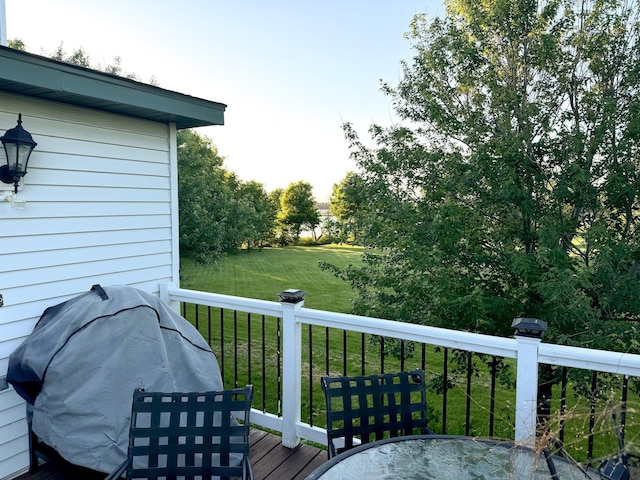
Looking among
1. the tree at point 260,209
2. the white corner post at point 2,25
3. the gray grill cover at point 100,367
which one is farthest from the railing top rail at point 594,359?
the tree at point 260,209

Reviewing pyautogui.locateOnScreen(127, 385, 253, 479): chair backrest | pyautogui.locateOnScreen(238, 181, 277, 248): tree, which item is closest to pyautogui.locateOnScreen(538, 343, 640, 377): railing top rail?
pyautogui.locateOnScreen(127, 385, 253, 479): chair backrest

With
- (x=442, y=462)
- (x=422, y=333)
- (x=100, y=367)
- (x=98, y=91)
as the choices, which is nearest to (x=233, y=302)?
(x=100, y=367)

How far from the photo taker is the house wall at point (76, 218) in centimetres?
254

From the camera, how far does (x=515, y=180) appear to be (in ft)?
16.5

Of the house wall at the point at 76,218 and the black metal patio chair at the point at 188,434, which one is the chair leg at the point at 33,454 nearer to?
the house wall at the point at 76,218

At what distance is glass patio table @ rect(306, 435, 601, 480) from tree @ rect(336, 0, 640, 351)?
118 inches

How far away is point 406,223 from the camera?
5.43 meters

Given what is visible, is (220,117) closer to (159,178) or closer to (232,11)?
(159,178)

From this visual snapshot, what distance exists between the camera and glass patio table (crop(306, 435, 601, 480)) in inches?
57.2

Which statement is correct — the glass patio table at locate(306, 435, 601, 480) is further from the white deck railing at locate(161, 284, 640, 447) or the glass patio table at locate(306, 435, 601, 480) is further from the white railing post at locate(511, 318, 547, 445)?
the white railing post at locate(511, 318, 547, 445)

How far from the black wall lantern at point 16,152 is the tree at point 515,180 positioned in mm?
3729

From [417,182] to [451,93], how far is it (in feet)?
4.22

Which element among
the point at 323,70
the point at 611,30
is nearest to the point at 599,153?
the point at 611,30

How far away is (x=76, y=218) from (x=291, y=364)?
65.3 inches
